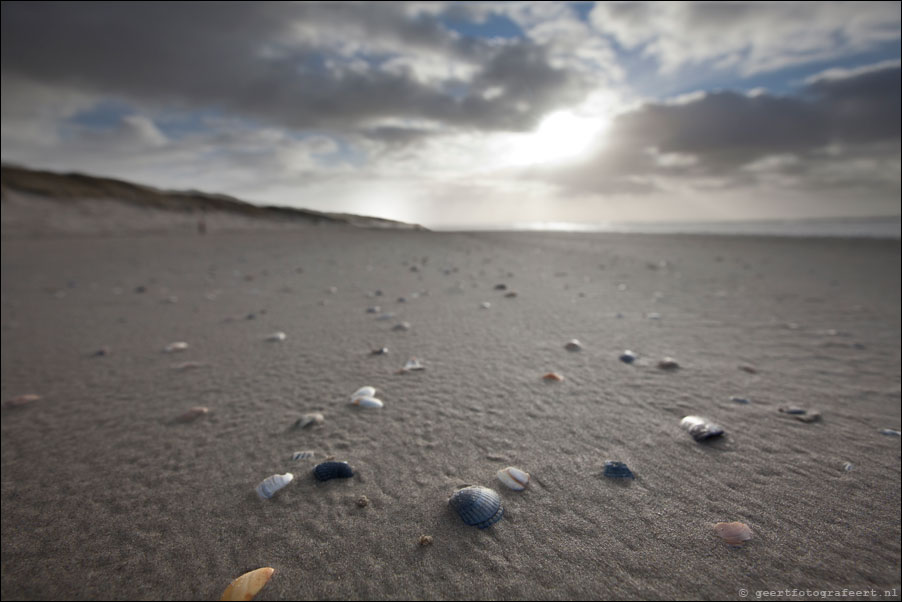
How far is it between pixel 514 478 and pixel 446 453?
13.8 inches

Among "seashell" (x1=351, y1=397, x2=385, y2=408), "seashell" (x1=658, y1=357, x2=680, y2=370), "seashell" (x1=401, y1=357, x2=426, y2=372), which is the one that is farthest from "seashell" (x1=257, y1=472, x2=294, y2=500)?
"seashell" (x1=658, y1=357, x2=680, y2=370)

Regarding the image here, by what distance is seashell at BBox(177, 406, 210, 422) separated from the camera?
2.16 metres

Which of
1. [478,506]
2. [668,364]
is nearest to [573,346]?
[668,364]

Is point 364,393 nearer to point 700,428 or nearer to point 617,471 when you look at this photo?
point 617,471

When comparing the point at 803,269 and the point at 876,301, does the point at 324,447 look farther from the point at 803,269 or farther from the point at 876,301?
the point at 803,269

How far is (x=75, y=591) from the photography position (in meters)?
1.16

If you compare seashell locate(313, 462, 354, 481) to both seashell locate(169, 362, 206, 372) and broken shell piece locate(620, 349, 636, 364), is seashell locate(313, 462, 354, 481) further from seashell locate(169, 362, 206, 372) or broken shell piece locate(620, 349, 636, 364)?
broken shell piece locate(620, 349, 636, 364)

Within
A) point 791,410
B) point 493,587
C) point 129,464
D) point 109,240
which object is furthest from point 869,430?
point 109,240

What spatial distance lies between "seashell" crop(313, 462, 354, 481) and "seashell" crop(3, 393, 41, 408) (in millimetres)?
2256

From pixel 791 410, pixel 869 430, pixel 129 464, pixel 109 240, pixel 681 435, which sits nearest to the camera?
pixel 129 464

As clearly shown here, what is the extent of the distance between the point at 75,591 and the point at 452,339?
107 inches

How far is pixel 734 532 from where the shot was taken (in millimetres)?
1292

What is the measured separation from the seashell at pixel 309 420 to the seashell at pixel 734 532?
1794 mm

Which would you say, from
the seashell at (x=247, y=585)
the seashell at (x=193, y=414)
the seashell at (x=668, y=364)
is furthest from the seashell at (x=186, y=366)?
the seashell at (x=668, y=364)
